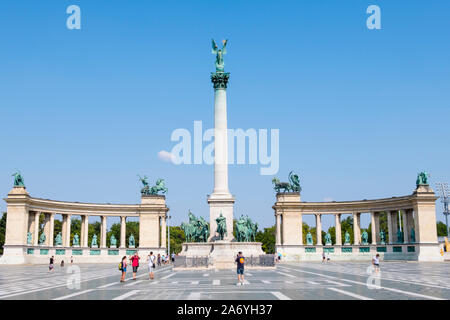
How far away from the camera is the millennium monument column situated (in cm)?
6131

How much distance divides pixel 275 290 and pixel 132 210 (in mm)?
79626

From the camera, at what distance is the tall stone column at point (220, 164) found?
6131 cm

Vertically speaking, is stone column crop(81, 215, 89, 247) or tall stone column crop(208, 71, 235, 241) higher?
tall stone column crop(208, 71, 235, 241)

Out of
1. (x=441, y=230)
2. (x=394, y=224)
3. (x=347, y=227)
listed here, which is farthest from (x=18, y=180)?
(x=441, y=230)

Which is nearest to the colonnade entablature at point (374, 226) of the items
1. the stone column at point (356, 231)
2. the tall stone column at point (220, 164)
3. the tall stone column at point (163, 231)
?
the stone column at point (356, 231)

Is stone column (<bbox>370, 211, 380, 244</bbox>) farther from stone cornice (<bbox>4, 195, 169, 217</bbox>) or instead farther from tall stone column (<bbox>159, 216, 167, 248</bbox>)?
stone cornice (<bbox>4, 195, 169, 217</bbox>)

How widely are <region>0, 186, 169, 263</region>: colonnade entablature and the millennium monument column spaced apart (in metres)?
40.9

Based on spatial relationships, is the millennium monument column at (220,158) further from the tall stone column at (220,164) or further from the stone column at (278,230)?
the stone column at (278,230)

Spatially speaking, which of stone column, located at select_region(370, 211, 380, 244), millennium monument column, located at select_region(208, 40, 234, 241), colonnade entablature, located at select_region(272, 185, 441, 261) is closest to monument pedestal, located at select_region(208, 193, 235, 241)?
millennium monument column, located at select_region(208, 40, 234, 241)
